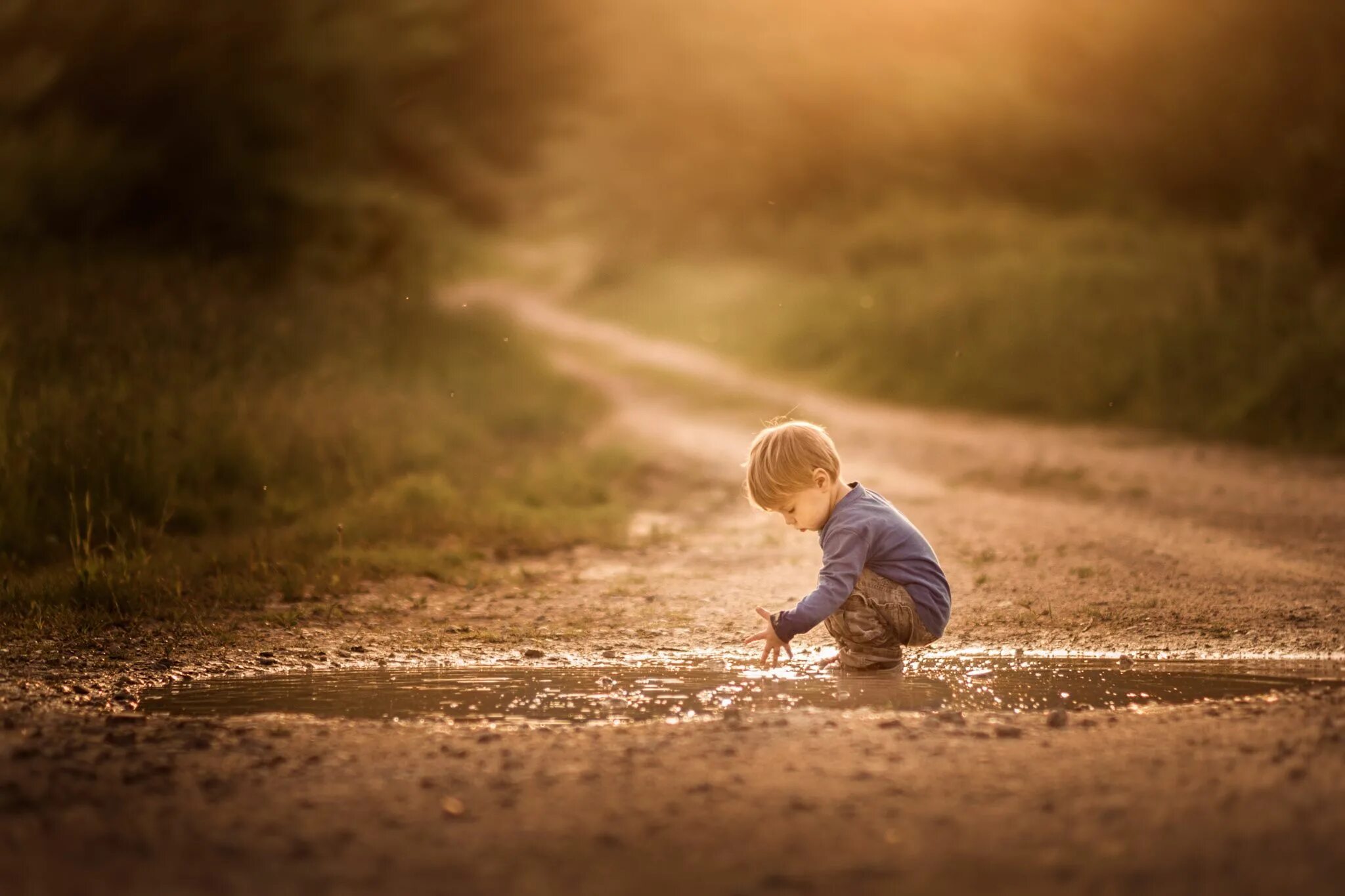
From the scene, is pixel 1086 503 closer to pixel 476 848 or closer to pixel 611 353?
pixel 476 848

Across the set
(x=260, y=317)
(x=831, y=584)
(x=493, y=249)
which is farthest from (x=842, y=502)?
(x=493, y=249)

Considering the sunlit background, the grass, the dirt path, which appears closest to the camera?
the dirt path

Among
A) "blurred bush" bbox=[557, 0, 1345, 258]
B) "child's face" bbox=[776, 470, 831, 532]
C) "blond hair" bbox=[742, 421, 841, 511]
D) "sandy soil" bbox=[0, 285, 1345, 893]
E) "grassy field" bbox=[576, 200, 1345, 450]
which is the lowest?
"sandy soil" bbox=[0, 285, 1345, 893]

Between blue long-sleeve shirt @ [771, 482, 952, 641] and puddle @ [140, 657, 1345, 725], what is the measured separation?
0.85ft

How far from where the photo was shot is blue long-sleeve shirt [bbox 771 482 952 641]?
16.6ft

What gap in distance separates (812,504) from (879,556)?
31 cm

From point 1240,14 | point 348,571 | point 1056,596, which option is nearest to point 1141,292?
point 1240,14

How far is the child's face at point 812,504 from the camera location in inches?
204

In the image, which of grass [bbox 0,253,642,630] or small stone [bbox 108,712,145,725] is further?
grass [bbox 0,253,642,630]

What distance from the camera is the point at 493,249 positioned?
1587cm

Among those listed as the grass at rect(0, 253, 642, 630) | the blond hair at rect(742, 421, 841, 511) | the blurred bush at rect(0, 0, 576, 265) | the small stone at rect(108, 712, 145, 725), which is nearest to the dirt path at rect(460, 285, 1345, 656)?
the blond hair at rect(742, 421, 841, 511)

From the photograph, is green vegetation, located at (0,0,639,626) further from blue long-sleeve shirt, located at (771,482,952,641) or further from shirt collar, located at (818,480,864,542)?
blue long-sleeve shirt, located at (771,482,952,641)

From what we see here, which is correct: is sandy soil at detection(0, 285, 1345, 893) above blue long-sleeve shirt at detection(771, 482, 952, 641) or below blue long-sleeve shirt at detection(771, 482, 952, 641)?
below

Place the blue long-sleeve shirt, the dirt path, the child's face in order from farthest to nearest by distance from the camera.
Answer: the dirt path
the child's face
the blue long-sleeve shirt
